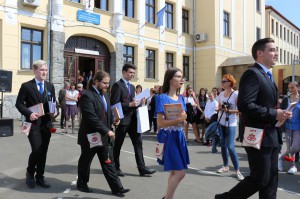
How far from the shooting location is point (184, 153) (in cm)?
420

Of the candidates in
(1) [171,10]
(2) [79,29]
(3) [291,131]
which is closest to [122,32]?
(2) [79,29]

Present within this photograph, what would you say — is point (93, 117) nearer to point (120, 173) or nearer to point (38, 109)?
point (38, 109)

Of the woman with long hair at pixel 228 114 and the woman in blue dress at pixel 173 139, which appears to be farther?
the woman with long hair at pixel 228 114

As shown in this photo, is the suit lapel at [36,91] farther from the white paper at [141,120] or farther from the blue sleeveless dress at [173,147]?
the blue sleeveless dress at [173,147]

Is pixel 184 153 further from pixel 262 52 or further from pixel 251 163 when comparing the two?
pixel 262 52

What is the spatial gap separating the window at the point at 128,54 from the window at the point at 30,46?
5443 millimetres

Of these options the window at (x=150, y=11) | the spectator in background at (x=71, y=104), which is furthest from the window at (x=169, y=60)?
the spectator in background at (x=71, y=104)

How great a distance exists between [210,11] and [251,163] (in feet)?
74.7

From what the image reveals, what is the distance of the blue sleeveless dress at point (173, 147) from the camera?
411 cm

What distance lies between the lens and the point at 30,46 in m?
15.8

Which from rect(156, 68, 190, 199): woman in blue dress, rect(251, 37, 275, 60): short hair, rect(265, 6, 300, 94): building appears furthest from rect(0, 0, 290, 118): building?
rect(251, 37, 275, 60): short hair

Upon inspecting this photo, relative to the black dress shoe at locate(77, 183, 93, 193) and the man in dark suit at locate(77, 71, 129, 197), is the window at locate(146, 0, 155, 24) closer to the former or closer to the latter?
the man in dark suit at locate(77, 71, 129, 197)

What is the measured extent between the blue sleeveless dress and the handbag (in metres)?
0.94

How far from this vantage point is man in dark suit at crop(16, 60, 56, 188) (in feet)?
16.7
